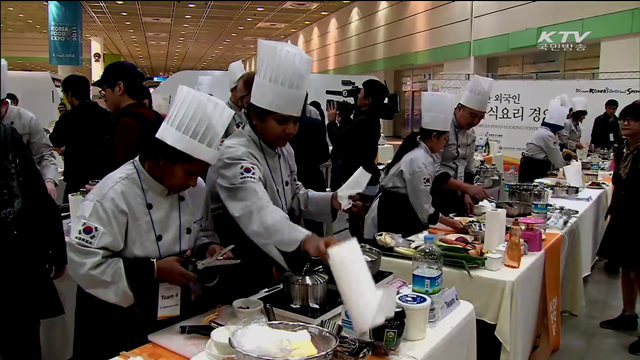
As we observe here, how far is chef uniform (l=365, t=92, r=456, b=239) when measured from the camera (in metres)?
2.41

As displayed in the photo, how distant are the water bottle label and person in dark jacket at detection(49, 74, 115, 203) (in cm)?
209

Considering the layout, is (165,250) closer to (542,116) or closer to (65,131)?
(65,131)

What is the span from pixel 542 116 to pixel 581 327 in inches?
199

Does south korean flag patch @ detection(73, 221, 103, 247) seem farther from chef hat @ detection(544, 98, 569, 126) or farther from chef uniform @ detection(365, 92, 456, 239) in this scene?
chef hat @ detection(544, 98, 569, 126)

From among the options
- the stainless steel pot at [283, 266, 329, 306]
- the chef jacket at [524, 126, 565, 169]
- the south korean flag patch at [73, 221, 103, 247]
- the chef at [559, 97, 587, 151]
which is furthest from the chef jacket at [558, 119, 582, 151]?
the south korean flag patch at [73, 221, 103, 247]

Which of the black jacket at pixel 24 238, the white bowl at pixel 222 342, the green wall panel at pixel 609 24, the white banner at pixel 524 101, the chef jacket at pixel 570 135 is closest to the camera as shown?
the white bowl at pixel 222 342

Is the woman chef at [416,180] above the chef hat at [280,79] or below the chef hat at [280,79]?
below

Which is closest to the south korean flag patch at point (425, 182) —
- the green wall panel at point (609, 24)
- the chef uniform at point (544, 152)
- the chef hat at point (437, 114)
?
the chef hat at point (437, 114)

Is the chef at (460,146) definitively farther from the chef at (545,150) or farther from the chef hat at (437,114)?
the chef at (545,150)

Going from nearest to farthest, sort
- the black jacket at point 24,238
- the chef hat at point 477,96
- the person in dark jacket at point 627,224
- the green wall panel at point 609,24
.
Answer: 1. the black jacket at point 24,238
2. the person in dark jacket at point 627,224
3. the chef hat at point 477,96
4. the green wall panel at point 609,24

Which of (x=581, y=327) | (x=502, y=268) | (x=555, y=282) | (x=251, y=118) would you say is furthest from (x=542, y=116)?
(x=251, y=118)

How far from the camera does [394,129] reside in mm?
13828

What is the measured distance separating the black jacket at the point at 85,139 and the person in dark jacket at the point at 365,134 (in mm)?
1673

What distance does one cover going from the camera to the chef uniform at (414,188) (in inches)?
95.0
